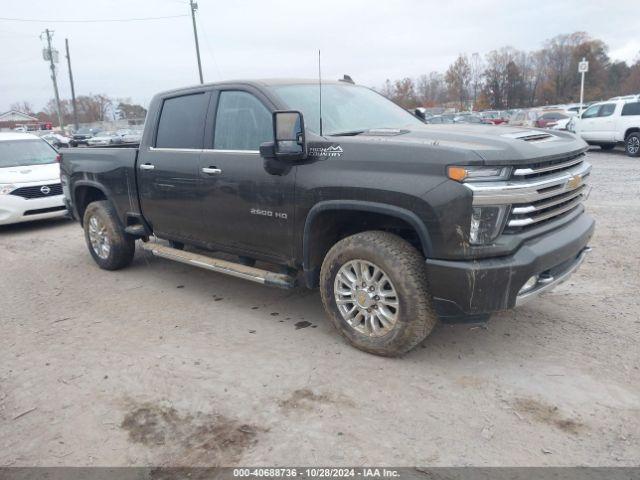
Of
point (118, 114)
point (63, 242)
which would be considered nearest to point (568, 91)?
point (118, 114)

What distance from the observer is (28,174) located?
9.15 meters

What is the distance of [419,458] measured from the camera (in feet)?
9.02

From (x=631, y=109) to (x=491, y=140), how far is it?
15140 millimetres

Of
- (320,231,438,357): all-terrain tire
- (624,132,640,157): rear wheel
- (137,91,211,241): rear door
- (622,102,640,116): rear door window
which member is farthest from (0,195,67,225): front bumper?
(622,102,640,116): rear door window

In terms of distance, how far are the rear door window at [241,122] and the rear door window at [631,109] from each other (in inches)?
592

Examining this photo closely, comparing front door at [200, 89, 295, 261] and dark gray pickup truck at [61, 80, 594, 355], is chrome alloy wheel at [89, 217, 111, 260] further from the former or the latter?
front door at [200, 89, 295, 261]

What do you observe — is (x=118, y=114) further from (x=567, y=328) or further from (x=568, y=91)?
(x=567, y=328)

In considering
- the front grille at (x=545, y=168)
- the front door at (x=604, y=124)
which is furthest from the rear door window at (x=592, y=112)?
the front grille at (x=545, y=168)

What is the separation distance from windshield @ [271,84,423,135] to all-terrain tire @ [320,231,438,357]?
38.6 inches

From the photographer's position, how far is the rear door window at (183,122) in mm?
4945

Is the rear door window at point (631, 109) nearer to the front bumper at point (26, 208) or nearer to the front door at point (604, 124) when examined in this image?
the front door at point (604, 124)

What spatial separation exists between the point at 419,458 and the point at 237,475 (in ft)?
3.06

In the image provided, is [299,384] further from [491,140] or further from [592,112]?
[592,112]

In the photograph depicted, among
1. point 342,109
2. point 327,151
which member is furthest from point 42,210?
point 327,151
